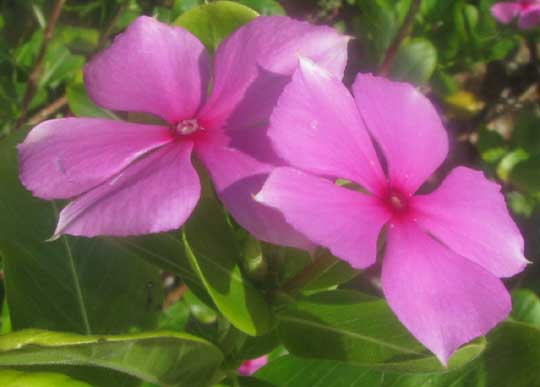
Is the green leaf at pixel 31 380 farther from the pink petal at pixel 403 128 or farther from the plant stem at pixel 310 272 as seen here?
the pink petal at pixel 403 128

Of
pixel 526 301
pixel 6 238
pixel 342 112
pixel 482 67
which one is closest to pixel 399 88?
pixel 342 112

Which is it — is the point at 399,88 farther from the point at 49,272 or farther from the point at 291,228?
the point at 49,272

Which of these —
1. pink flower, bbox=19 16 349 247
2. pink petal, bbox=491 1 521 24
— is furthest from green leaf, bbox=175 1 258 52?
pink petal, bbox=491 1 521 24

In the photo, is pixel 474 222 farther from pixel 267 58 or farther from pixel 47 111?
pixel 47 111

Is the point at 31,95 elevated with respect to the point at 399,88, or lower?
lower

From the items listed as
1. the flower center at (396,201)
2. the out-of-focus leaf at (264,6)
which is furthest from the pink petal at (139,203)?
the out-of-focus leaf at (264,6)

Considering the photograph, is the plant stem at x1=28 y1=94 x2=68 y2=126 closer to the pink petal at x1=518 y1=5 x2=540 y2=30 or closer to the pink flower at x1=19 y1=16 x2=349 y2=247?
the pink flower at x1=19 y1=16 x2=349 y2=247

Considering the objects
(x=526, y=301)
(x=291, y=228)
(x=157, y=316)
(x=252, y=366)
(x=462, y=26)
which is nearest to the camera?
(x=291, y=228)
